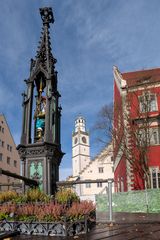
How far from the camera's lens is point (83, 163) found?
128m

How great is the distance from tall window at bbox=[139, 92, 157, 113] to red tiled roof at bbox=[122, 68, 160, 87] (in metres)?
1.71

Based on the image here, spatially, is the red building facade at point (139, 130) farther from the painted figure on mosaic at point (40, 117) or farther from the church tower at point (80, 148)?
the church tower at point (80, 148)

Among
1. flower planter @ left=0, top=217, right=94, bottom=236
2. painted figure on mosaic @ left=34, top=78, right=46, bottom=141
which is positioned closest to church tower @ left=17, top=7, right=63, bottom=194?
painted figure on mosaic @ left=34, top=78, right=46, bottom=141

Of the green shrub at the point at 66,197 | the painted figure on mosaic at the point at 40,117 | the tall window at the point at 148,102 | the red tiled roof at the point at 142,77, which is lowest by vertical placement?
the green shrub at the point at 66,197

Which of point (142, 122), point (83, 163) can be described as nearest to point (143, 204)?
point (142, 122)

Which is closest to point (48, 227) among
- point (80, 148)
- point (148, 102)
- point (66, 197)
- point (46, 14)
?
point (66, 197)

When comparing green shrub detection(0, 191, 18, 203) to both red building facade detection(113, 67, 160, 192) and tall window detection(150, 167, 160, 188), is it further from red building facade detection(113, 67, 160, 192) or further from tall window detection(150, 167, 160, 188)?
tall window detection(150, 167, 160, 188)

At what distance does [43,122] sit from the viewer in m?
11.4

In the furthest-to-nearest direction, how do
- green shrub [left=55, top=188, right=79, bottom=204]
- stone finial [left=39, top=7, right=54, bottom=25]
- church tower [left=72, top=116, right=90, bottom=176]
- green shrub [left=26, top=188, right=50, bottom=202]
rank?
church tower [left=72, top=116, right=90, bottom=176] < stone finial [left=39, top=7, right=54, bottom=25] < green shrub [left=55, top=188, right=79, bottom=204] < green shrub [left=26, top=188, right=50, bottom=202]

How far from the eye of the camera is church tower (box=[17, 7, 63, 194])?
32.8ft

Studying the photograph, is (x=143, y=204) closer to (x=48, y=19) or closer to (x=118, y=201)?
(x=118, y=201)

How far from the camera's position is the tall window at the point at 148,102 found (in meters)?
33.2

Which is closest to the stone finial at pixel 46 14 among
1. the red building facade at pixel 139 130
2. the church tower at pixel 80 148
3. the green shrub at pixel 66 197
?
the green shrub at pixel 66 197

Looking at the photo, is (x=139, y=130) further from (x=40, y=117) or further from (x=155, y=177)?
(x=40, y=117)
